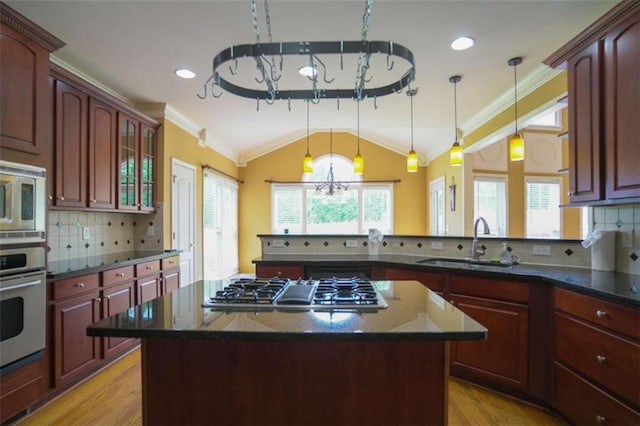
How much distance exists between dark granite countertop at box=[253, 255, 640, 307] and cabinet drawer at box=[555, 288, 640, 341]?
42mm

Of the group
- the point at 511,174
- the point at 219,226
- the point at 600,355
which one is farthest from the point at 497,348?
the point at 219,226

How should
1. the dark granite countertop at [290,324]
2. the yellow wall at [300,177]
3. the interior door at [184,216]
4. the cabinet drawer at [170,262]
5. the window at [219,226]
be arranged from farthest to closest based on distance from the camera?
the yellow wall at [300,177], the window at [219,226], the interior door at [184,216], the cabinet drawer at [170,262], the dark granite countertop at [290,324]

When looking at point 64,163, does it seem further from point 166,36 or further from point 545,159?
point 545,159

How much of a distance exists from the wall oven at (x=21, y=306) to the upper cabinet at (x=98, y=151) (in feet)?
2.25

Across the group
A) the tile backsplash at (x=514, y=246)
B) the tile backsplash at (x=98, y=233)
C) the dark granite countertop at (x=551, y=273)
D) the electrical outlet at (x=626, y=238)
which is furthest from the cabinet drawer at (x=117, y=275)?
the electrical outlet at (x=626, y=238)

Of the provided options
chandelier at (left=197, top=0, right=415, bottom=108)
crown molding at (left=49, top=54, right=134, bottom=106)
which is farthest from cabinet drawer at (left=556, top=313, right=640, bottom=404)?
crown molding at (left=49, top=54, right=134, bottom=106)

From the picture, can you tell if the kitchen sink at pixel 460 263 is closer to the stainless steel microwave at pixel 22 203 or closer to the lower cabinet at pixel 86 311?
the lower cabinet at pixel 86 311

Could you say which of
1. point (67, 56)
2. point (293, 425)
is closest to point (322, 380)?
point (293, 425)

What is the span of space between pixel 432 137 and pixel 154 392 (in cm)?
601

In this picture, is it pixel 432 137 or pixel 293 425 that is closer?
pixel 293 425

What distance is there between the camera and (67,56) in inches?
110

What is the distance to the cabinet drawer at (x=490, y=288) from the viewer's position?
230cm

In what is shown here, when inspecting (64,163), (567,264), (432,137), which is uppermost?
(432,137)

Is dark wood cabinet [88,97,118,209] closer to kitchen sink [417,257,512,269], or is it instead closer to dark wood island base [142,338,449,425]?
dark wood island base [142,338,449,425]
